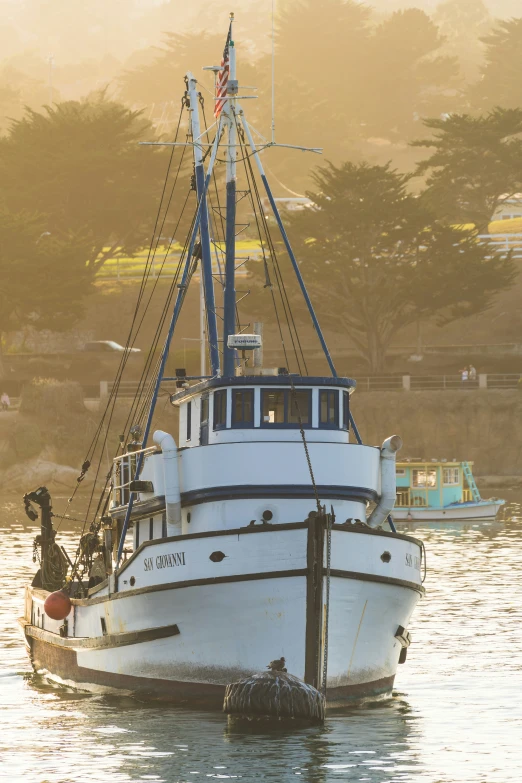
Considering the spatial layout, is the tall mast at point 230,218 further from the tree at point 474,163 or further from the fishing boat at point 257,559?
the tree at point 474,163

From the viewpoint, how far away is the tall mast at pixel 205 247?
121ft

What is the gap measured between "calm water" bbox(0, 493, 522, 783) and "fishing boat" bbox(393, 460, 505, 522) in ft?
116

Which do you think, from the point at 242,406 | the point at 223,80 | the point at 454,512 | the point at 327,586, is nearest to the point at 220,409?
the point at 242,406

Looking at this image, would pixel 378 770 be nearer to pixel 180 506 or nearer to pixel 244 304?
pixel 180 506

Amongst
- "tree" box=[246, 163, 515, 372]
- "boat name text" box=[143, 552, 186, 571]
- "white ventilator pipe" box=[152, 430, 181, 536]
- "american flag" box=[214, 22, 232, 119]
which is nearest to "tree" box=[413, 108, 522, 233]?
"tree" box=[246, 163, 515, 372]

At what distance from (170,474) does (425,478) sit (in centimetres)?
4915

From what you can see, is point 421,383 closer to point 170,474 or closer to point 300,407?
point 300,407

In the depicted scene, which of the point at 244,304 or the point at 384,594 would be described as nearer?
the point at 384,594

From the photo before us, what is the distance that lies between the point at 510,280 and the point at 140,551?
3181 inches

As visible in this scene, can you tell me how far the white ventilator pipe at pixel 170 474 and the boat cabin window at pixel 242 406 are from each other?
1.40 meters

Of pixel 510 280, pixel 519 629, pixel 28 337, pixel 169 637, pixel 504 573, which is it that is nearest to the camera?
pixel 169 637

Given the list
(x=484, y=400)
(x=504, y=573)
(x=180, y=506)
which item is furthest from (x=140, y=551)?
(x=484, y=400)

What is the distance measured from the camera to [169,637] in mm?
31812

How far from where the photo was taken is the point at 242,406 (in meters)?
32.9
